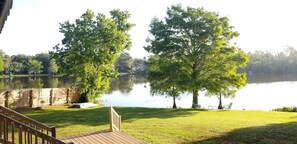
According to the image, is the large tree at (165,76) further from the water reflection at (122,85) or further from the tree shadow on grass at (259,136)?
the water reflection at (122,85)

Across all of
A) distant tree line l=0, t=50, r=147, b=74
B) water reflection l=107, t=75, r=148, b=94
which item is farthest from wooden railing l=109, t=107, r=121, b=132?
distant tree line l=0, t=50, r=147, b=74

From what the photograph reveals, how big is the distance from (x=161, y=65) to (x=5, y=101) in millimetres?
14735

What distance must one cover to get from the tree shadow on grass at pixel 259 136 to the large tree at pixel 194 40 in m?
14.0

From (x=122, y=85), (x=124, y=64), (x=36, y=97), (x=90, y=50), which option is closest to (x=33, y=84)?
(x=122, y=85)

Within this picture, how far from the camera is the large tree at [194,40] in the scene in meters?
28.6

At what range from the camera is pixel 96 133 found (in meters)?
13.0

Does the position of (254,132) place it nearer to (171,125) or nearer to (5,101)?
(171,125)

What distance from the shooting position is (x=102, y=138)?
1207 cm

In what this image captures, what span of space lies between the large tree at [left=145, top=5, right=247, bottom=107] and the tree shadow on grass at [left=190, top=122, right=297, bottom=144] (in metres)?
14.0

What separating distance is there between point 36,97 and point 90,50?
23.6 ft

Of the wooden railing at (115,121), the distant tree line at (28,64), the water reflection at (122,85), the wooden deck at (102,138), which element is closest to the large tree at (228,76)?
the wooden railing at (115,121)

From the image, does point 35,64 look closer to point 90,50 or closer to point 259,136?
point 90,50

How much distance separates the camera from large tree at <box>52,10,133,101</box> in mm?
29312

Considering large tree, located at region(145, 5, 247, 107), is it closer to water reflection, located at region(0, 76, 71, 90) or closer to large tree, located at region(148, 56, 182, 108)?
large tree, located at region(148, 56, 182, 108)
